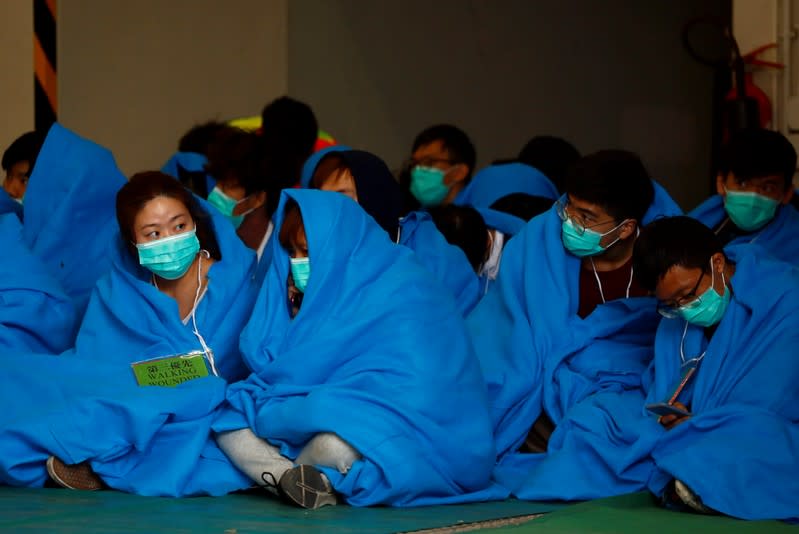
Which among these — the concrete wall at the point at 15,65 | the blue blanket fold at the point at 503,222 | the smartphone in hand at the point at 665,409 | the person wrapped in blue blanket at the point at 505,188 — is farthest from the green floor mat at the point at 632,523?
the concrete wall at the point at 15,65

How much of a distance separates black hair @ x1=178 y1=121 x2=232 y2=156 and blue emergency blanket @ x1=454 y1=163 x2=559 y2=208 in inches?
51.1

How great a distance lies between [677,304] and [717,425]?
39cm

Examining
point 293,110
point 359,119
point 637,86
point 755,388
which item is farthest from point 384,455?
point 637,86

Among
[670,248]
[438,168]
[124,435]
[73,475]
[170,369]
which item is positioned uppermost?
[670,248]

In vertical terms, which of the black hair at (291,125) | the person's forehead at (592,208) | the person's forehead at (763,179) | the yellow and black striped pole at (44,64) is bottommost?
the person's forehead at (763,179)

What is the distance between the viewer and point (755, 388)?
3.95 m

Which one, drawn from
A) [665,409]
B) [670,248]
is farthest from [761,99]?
[665,409]

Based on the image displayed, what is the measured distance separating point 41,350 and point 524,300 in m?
1.79

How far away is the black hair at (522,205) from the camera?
5.89 m

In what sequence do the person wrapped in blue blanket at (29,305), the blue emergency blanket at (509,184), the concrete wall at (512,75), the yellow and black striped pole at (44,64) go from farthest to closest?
the concrete wall at (512,75), the yellow and black striped pole at (44,64), the blue emergency blanket at (509,184), the person wrapped in blue blanket at (29,305)

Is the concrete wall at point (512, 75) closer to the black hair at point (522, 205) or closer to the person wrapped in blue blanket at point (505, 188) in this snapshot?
the person wrapped in blue blanket at point (505, 188)

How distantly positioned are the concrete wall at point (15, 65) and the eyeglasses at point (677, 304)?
3.61 metres

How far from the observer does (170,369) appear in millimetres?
4395

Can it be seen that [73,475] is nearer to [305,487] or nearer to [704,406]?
[305,487]
